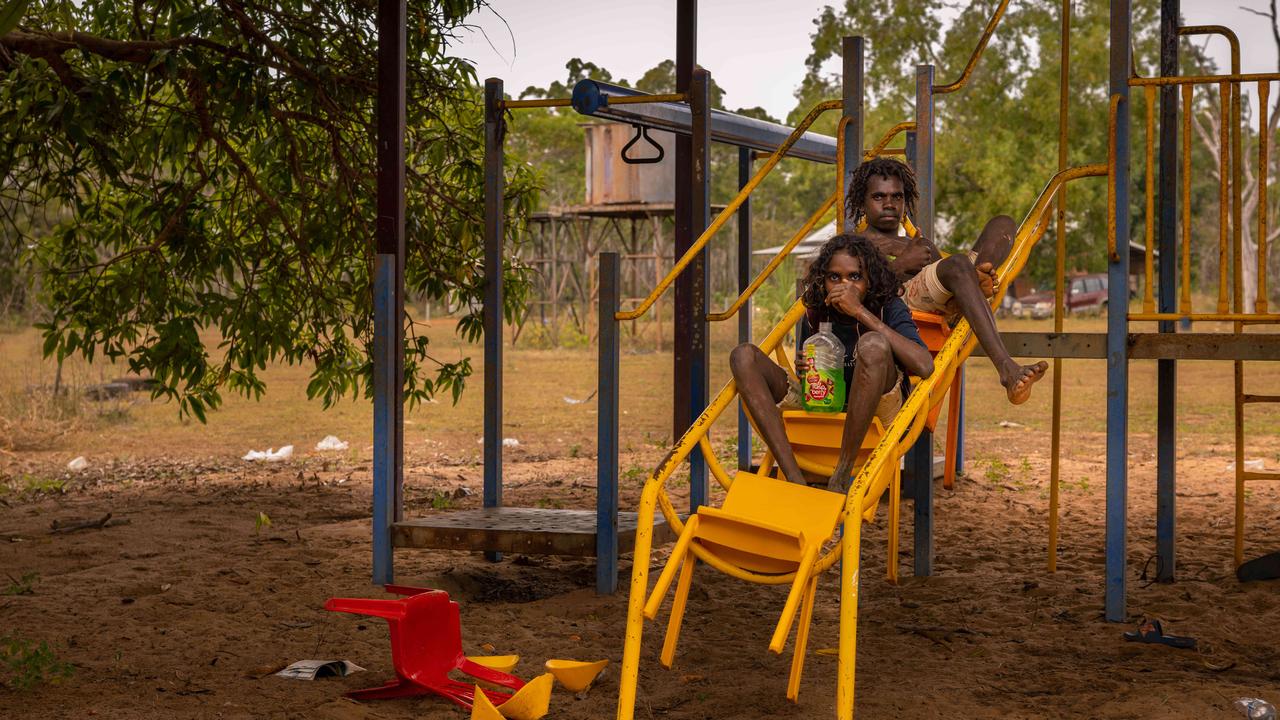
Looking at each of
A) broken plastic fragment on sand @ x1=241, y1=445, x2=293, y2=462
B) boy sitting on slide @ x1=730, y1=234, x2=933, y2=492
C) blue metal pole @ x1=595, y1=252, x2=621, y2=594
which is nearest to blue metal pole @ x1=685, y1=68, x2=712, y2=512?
blue metal pole @ x1=595, y1=252, x2=621, y2=594

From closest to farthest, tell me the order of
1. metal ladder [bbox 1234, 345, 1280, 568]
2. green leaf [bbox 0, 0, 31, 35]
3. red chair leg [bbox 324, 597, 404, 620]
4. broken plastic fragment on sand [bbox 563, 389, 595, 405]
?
1. green leaf [bbox 0, 0, 31, 35]
2. red chair leg [bbox 324, 597, 404, 620]
3. metal ladder [bbox 1234, 345, 1280, 568]
4. broken plastic fragment on sand [bbox 563, 389, 595, 405]

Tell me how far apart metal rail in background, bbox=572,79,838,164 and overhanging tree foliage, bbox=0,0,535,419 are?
1.46 m

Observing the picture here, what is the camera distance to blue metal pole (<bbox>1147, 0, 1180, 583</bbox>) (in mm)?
5656

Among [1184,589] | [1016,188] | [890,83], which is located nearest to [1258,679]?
[1184,589]

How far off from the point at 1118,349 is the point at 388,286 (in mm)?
3058

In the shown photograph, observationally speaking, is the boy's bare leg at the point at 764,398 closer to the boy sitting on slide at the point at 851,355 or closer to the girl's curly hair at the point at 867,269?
the boy sitting on slide at the point at 851,355

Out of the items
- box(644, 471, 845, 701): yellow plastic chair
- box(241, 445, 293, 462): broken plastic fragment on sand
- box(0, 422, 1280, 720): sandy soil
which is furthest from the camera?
box(241, 445, 293, 462): broken plastic fragment on sand

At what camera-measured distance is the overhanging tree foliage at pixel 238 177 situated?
20.4 feet

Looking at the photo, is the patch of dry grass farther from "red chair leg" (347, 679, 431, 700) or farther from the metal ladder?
"red chair leg" (347, 679, 431, 700)

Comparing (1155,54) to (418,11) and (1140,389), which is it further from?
(418,11)

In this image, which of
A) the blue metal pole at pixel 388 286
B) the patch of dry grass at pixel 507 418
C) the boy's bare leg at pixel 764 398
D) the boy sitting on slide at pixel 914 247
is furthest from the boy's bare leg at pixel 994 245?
the patch of dry grass at pixel 507 418

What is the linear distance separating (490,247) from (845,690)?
3.49 meters

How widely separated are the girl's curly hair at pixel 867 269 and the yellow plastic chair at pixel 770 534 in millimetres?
886

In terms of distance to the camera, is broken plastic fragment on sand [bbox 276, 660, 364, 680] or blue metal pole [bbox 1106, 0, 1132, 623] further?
blue metal pole [bbox 1106, 0, 1132, 623]
